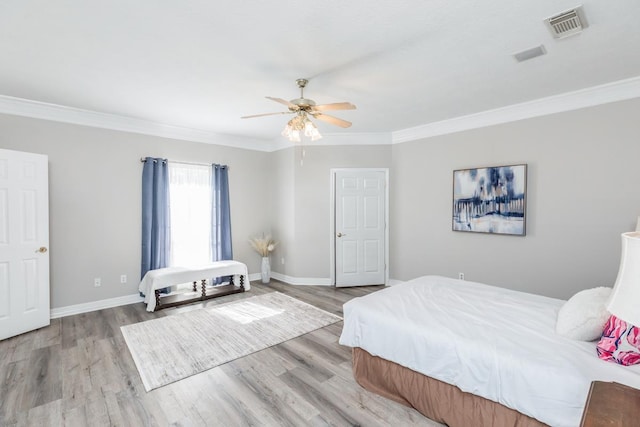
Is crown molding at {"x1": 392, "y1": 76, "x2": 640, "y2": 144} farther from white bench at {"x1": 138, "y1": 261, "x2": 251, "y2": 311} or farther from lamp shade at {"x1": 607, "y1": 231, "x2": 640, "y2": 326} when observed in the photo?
white bench at {"x1": 138, "y1": 261, "x2": 251, "y2": 311}

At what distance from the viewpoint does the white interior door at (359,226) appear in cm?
517

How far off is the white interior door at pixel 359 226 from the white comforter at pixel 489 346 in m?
2.44

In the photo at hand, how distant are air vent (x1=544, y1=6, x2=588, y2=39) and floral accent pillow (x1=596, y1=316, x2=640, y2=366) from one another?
192 cm

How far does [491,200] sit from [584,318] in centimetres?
245

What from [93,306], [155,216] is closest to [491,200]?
[155,216]

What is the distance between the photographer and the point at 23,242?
332 cm

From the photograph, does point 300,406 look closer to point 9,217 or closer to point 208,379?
point 208,379

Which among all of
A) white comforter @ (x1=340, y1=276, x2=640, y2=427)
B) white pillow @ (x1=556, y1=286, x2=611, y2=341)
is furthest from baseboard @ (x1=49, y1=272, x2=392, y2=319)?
white pillow @ (x1=556, y1=286, x2=611, y2=341)

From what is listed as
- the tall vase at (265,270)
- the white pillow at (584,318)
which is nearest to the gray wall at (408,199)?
the tall vase at (265,270)

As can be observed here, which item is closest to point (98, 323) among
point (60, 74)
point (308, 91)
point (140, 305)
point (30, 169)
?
point (140, 305)

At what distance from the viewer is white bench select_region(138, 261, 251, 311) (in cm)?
404

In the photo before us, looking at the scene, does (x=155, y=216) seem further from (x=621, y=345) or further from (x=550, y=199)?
(x=550, y=199)

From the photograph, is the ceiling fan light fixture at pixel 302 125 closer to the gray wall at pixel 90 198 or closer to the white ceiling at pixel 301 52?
the white ceiling at pixel 301 52

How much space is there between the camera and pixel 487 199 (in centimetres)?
397
